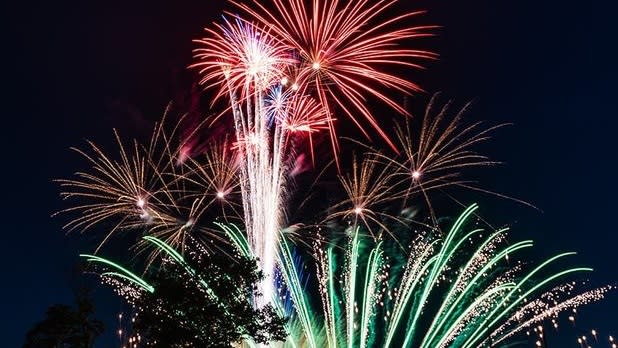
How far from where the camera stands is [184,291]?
20.7m

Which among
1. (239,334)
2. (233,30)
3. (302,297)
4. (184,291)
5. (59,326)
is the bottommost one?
(239,334)

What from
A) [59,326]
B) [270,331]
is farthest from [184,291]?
[59,326]

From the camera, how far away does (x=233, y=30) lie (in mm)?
23234

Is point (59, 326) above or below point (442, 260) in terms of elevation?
above

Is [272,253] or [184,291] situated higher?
[272,253]

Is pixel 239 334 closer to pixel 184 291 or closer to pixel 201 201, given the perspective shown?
pixel 184 291

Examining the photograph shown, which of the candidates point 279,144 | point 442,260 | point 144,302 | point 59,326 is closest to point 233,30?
point 279,144

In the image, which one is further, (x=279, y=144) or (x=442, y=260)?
(x=442, y=260)

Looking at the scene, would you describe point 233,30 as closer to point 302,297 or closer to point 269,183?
point 269,183

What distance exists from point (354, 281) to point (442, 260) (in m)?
3.92

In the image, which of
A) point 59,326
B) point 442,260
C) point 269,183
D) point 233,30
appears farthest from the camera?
point 59,326

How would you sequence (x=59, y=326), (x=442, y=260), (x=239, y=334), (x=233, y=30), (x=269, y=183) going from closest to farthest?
(x=239, y=334) → (x=233, y=30) → (x=269, y=183) → (x=442, y=260) → (x=59, y=326)

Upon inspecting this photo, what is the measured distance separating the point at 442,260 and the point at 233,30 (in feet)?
42.1

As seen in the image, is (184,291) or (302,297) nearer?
(184,291)
